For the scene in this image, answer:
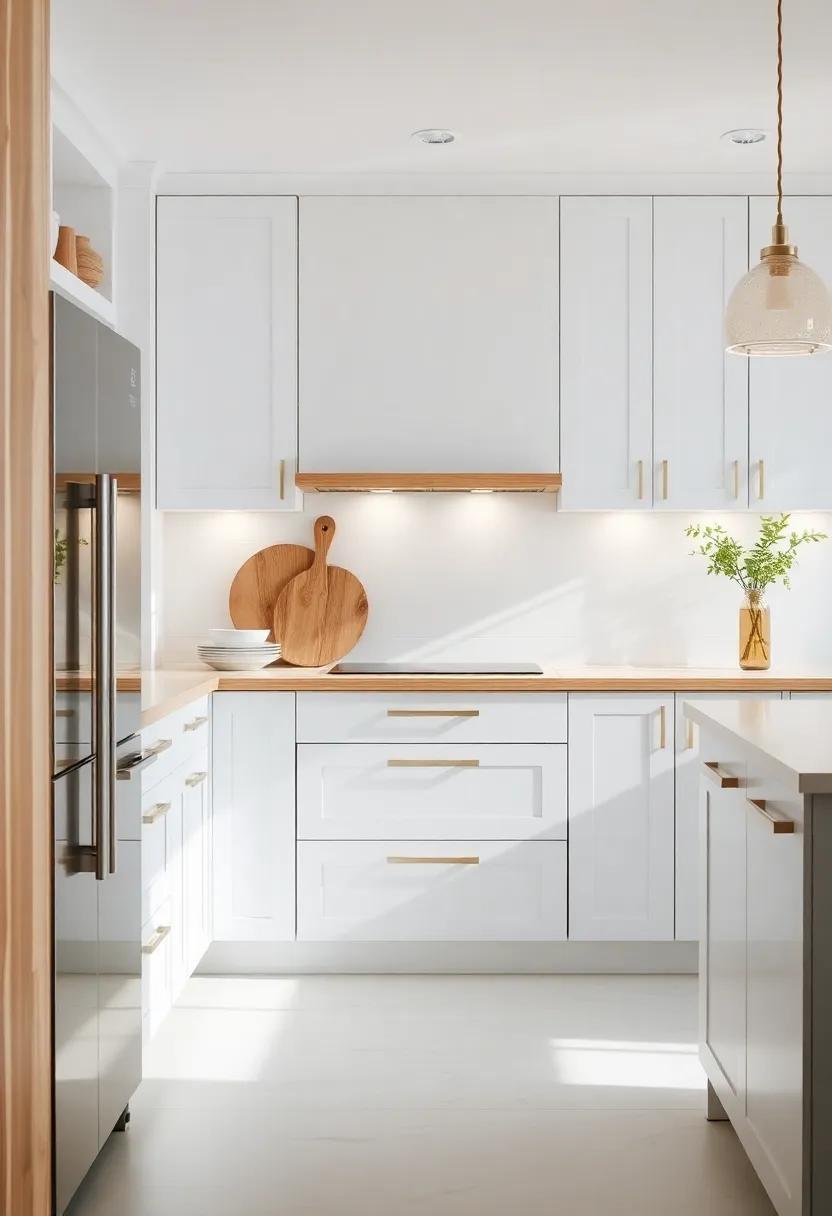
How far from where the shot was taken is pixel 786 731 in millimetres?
2133

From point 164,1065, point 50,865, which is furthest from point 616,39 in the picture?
point 164,1065

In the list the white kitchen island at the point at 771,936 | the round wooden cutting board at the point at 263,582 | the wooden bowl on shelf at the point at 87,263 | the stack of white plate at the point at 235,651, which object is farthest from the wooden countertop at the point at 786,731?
the wooden bowl on shelf at the point at 87,263

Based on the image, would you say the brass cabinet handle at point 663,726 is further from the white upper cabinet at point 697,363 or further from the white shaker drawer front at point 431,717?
the white upper cabinet at point 697,363

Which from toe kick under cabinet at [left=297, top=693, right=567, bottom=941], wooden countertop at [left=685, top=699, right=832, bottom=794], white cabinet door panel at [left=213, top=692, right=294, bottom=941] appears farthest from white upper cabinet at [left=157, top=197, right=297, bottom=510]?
wooden countertop at [left=685, top=699, right=832, bottom=794]

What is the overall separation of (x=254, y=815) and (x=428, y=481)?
1.25 metres

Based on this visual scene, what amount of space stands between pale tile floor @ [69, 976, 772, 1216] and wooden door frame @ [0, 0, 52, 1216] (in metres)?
0.61

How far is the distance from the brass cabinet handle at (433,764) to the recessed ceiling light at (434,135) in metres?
1.98

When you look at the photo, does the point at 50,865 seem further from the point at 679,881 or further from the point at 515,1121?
the point at 679,881

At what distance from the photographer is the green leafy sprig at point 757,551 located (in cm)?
389

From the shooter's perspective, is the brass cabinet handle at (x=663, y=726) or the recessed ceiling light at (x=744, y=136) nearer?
the recessed ceiling light at (x=744, y=136)

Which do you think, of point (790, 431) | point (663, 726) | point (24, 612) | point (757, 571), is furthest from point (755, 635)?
point (24, 612)

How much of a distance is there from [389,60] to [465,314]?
3.31ft

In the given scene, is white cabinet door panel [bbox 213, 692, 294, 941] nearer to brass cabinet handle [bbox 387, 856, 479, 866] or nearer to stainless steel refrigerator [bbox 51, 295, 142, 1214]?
brass cabinet handle [bbox 387, 856, 479, 866]

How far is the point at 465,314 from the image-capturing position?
3803 millimetres
